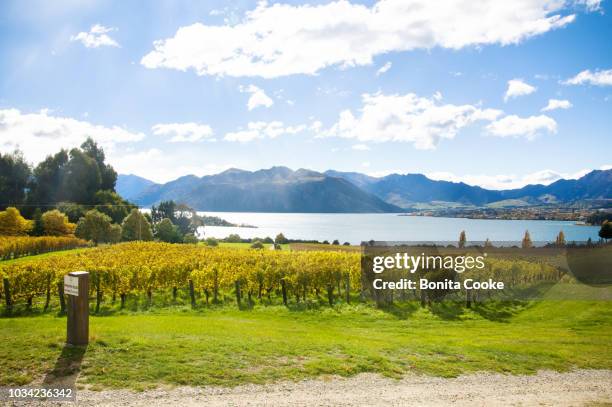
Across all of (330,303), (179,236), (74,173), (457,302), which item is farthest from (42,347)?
(74,173)

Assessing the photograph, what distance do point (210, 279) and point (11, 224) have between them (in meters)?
58.8

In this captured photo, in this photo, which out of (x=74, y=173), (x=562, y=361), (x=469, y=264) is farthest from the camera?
(x=74, y=173)

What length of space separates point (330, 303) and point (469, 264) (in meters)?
15.3

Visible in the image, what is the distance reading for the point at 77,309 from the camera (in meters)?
12.8

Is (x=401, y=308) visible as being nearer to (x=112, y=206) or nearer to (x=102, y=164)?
(x=112, y=206)

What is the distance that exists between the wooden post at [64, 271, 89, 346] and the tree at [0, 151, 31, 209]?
347 ft

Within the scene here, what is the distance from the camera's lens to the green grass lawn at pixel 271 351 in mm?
11406

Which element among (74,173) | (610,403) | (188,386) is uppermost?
(74,173)

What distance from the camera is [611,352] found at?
17.3 m

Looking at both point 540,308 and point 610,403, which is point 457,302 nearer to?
point 540,308

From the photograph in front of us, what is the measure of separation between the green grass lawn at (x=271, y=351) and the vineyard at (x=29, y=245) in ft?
141

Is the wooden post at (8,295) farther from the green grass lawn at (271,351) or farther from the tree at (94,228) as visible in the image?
the tree at (94,228)

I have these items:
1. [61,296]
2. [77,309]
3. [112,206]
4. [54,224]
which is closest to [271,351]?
[77,309]

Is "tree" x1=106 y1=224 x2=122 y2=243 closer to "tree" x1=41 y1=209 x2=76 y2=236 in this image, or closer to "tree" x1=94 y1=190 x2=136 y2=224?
"tree" x1=41 y1=209 x2=76 y2=236
